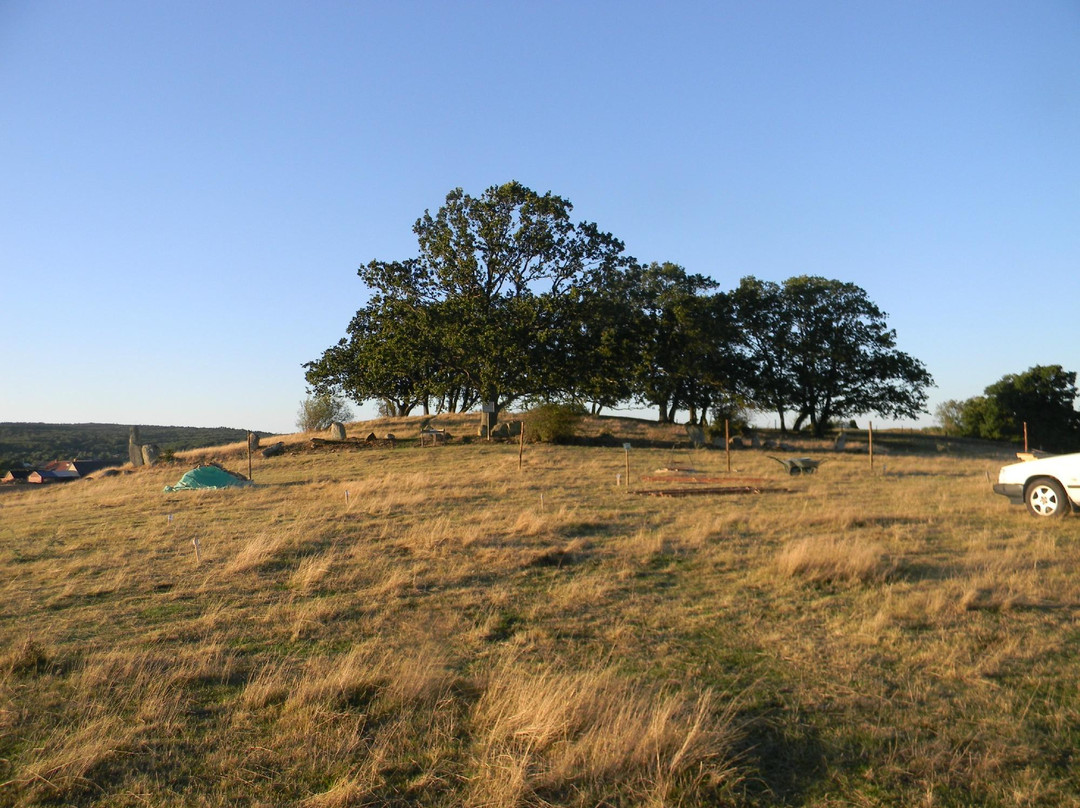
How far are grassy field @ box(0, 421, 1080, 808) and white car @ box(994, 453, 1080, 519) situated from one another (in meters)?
0.45

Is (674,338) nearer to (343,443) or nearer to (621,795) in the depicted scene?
(343,443)

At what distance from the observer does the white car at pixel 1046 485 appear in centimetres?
1277

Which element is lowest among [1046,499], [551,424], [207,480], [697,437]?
[207,480]

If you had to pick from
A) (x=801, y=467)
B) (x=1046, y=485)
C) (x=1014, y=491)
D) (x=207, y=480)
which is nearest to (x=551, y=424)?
(x=801, y=467)

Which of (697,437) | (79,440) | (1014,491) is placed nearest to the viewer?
(1014,491)

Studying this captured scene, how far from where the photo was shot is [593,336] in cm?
3947

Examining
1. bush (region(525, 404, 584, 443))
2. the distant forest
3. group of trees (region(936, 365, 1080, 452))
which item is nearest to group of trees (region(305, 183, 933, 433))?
bush (region(525, 404, 584, 443))

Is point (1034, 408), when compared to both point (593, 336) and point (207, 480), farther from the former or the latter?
point (207, 480)

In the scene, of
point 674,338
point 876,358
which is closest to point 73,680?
point 674,338

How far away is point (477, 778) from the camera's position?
4.38m

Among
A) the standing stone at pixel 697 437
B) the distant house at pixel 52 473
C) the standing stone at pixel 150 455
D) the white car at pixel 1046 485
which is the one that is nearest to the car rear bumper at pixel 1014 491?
the white car at pixel 1046 485

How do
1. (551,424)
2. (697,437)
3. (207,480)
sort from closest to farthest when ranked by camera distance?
(207,480), (551,424), (697,437)

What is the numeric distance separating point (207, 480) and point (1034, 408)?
54.6 metres

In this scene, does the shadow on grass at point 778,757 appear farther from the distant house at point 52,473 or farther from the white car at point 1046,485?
the distant house at point 52,473
